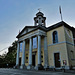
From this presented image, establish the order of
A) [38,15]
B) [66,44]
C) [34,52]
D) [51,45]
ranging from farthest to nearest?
[38,15] < [34,52] < [51,45] < [66,44]

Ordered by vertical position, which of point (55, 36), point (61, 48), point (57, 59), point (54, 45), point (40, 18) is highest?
point (40, 18)

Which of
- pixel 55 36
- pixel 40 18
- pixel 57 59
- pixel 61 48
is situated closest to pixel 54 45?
pixel 61 48

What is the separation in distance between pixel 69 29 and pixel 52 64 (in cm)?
811

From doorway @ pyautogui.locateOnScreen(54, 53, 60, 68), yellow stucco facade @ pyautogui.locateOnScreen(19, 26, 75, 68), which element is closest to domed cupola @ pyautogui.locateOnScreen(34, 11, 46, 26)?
yellow stucco facade @ pyautogui.locateOnScreen(19, 26, 75, 68)

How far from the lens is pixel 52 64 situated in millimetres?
15875

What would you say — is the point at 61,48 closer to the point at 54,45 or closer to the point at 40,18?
the point at 54,45

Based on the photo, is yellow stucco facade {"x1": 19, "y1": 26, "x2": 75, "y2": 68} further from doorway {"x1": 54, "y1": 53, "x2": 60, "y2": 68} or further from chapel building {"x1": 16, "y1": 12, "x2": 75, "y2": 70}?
doorway {"x1": 54, "y1": 53, "x2": 60, "y2": 68}

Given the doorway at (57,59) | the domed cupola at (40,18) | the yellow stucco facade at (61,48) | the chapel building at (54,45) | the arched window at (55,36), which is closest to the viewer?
the yellow stucco facade at (61,48)

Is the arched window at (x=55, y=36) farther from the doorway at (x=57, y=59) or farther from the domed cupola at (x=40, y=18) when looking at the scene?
the domed cupola at (x=40, y=18)

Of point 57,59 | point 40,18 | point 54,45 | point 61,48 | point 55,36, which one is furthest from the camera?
point 40,18

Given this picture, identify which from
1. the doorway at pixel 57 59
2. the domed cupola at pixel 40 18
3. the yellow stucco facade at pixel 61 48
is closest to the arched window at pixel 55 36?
the yellow stucco facade at pixel 61 48

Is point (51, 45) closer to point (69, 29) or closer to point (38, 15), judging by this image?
point (69, 29)

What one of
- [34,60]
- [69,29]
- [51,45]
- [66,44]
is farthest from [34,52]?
[69,29]

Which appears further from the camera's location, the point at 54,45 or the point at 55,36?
the point at 55,36
